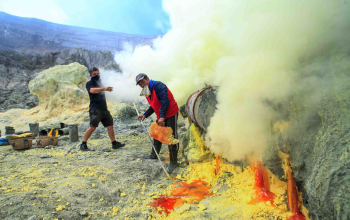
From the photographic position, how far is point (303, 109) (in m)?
1.43

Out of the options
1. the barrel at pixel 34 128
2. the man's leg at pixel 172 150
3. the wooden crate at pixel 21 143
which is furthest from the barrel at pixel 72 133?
the man's leg at pixel 172 150

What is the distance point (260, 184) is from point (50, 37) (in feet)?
130

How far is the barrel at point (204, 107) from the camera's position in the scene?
265 centimetres

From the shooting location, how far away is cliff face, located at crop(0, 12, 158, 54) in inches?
1045

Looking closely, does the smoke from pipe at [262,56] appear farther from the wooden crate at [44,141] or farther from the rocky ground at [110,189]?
the wooden crate at [44,141]

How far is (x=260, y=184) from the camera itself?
5.81ft

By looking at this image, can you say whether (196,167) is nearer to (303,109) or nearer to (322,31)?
(303,109)

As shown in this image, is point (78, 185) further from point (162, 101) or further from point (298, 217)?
point (298, 217)

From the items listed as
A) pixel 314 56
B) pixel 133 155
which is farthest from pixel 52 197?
pixel 314 56

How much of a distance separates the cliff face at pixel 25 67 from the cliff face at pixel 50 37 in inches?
481

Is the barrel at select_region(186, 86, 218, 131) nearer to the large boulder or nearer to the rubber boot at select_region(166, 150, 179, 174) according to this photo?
the rubber boot at select_region(166, 150, 179, 174)

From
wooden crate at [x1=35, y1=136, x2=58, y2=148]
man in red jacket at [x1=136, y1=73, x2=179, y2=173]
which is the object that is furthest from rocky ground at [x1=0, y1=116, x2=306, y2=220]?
wooden crate at [x1=35, y1=136, x2=58, y2=148]

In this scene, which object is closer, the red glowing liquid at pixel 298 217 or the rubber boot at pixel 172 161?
the red glowing liquid at pixel 298 217

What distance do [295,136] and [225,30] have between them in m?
1.82
